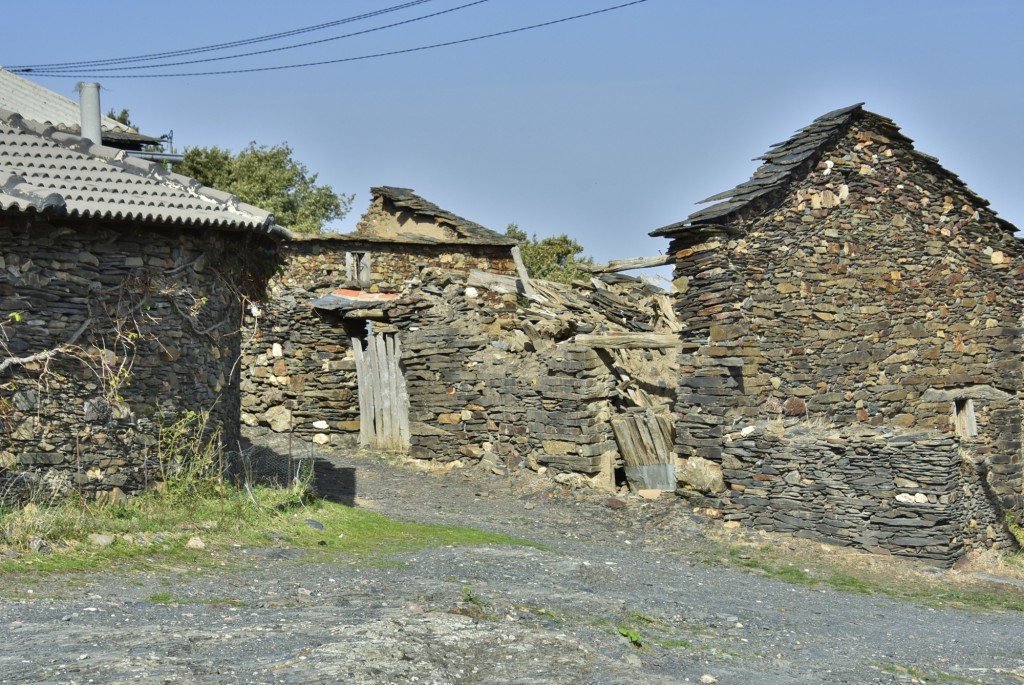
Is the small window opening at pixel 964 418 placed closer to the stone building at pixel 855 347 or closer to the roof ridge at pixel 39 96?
the stone building at pixel 855 347

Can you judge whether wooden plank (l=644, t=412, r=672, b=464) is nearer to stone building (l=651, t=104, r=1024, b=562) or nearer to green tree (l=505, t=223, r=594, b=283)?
stone building (l=651, t=104, r=1024, b=562)

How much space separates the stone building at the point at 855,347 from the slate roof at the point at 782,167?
3 centimetres

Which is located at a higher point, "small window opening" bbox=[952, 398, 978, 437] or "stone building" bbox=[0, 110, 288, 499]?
"stone building" bbox=[0, 110, 288, 499]

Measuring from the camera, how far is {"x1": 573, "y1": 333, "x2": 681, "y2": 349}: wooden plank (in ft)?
41.7

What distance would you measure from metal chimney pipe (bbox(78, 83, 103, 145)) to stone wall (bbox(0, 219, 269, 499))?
6.61 ft

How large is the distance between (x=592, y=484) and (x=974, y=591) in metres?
5.06

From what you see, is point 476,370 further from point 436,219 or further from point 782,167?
point 436,219

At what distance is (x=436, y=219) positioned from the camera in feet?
74.1

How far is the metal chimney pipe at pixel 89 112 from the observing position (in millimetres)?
10492

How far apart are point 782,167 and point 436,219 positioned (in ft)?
37.3

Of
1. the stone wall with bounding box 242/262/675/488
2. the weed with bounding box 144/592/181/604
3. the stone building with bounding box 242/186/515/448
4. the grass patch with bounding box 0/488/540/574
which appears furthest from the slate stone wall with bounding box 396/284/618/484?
the weed with bounding box 144/592/181/604

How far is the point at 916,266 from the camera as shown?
542 inches

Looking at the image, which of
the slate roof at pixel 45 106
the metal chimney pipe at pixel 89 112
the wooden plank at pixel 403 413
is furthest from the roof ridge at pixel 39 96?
the wooden plank at pixel 403 413

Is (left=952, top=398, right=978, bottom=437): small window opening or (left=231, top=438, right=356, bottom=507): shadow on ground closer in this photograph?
(left=231, top=438, right=356, bottom=507): shadow on ground
